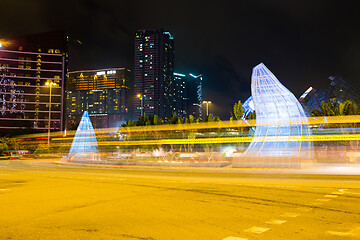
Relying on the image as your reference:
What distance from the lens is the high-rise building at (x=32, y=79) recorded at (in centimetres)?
10856

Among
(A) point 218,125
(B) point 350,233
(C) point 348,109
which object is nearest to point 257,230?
(B) point 350,233

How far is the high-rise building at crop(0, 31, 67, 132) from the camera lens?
109m

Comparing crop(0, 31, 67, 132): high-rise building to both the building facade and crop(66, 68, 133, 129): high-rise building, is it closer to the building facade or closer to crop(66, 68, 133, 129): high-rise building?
crop(66, 68, 133, 129): high-rise building

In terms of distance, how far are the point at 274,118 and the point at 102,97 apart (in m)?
169

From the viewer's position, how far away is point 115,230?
593 centimetres

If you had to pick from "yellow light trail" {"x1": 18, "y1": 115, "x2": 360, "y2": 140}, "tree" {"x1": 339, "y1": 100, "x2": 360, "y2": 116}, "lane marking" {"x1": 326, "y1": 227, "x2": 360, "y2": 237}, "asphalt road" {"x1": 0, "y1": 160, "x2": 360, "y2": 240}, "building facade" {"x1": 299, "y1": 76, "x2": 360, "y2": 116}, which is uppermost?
"building facade" {"x1": 299, "y1": 76, "x2": 360, "y2": 116}

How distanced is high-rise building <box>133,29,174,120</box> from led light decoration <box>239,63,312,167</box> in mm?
161763

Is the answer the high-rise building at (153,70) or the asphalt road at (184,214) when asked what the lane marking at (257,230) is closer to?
the asphalt road at (184,214)

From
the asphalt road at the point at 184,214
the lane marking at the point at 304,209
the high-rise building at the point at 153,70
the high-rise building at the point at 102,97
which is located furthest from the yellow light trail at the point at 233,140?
the high-rise building at the point at 153,70

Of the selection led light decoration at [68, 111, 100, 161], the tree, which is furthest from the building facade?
led light decoration at [68, 111, 100, 161]

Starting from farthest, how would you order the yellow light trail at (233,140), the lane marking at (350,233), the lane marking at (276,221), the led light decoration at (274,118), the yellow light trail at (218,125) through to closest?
the yellow light trail at (218,125), the yellow light trail at (233,140), the led light decoration at (274,118), the lane marking at (276,221), the lane marking at (350,233)

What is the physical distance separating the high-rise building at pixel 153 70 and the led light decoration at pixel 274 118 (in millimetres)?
161763

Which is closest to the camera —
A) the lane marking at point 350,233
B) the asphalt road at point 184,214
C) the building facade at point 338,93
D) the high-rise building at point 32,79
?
the lane marking at point 350,233

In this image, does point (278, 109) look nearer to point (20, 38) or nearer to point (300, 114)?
point (300, 114)
